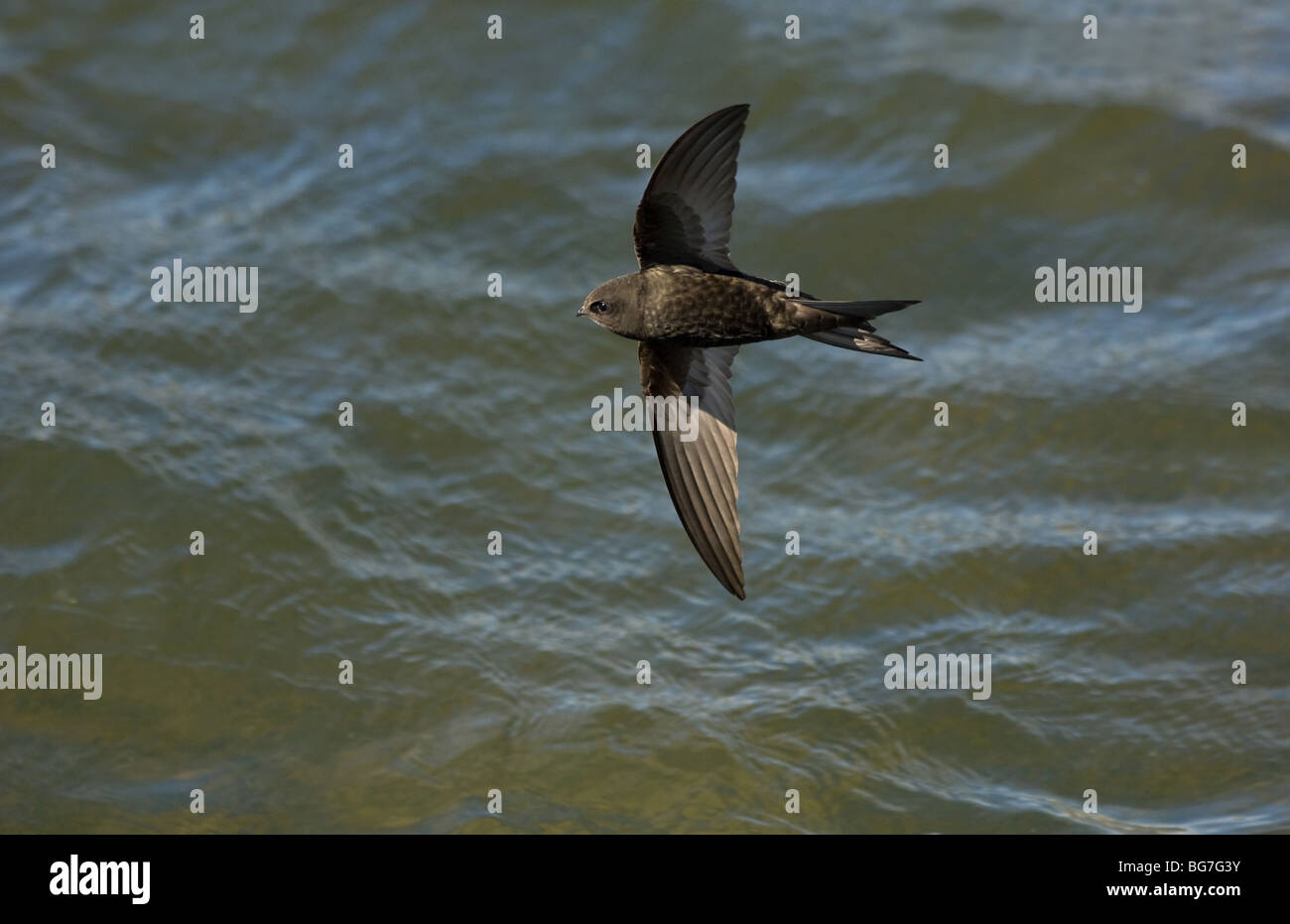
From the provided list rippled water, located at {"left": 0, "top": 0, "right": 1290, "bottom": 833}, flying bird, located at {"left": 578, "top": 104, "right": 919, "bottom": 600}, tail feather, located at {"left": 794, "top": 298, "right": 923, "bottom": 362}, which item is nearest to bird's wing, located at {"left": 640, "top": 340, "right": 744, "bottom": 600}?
flying bird, located at {"left": 578, "top": 104, "right": 919, "bottom": 600}

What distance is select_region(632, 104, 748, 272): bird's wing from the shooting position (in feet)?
20.9

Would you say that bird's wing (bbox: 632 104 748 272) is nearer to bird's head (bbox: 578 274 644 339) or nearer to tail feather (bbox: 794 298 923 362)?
bird's head (bbox: 578 274 644 339)

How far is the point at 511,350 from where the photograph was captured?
11.6 m

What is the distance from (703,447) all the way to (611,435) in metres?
4.14

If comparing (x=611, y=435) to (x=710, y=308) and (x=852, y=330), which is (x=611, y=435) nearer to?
(x=710, y=308)

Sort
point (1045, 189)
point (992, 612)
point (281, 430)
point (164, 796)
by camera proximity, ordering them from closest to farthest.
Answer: point (164, 796) → point (992, 612) → point (281, 430) → point (1045, 189)

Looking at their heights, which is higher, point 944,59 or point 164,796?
point 944,59

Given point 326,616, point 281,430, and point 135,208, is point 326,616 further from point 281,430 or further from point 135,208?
point 135,208

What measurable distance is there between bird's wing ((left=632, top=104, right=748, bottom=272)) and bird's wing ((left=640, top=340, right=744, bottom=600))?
2.11 feet

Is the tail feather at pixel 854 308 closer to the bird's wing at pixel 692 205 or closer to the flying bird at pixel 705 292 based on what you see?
the flying bird at pixel 705 292

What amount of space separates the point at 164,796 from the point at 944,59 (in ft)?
23.6

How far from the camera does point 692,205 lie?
21.2 ft

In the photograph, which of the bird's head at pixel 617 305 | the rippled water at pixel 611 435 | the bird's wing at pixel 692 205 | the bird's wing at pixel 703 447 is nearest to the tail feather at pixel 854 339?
the bird's wing at pixel 692 205

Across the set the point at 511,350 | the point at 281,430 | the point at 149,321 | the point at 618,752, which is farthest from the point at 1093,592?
the point at 149,321
